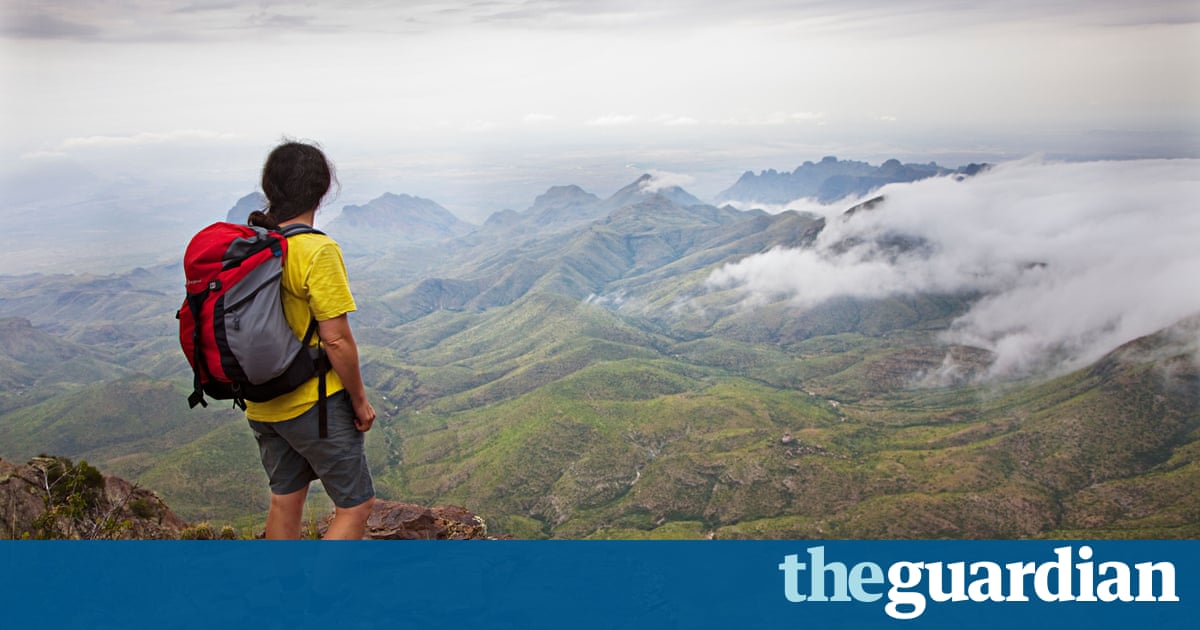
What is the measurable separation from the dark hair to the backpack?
20 centimetres

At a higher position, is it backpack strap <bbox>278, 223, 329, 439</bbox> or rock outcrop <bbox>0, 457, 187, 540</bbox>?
backpack strap <bbox>278, 223, 329, 439</bbox>

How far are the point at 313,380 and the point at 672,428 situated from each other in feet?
216

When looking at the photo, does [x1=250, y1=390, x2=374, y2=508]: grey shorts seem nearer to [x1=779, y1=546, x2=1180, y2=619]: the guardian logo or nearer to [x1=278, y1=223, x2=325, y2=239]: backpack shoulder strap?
[x1=278, y1=223, x2=325, y2=239]: backpack shoulder strap

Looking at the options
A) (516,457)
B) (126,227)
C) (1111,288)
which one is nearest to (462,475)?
(516,457)

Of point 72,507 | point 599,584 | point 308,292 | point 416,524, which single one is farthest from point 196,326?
point 416,524

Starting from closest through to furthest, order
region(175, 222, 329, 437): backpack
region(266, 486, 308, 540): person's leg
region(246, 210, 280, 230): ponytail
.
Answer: region(175, 222, 329, 437): backpack
region(246, 210, 280, 230): ponytail
region(266, 486, 308, 540): person's leg

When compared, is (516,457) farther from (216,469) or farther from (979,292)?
(979,292)

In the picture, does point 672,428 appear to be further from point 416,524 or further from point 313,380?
point 313,380

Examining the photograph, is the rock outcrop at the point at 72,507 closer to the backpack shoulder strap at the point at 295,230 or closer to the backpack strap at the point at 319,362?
the backpack strap at the point at 319,362

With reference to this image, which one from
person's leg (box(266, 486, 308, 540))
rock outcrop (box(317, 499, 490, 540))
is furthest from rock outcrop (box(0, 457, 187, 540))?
person's leg (box(266, 486, 308, 540))

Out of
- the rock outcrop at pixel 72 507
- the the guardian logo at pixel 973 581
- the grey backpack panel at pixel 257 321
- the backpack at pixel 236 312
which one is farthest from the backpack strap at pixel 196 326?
the the guardian logo at pixel 973 581

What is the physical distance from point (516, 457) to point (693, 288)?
104477 millimetres

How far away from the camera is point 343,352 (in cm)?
266

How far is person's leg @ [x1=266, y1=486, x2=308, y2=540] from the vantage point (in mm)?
3199
